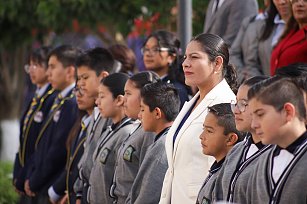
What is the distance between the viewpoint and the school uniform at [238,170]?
526 centimetres

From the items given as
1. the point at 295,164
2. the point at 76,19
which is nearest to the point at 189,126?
the point at 295,164

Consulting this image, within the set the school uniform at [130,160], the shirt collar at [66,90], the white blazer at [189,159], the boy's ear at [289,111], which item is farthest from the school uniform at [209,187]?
the shirt collar at [66,90]

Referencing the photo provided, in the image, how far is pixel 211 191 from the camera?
5602 mm

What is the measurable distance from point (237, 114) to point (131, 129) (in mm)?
1798

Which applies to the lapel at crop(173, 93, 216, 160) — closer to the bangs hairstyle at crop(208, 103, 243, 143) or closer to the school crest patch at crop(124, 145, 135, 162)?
the bangs hairstyle at crop(208, 103, 243, 143)

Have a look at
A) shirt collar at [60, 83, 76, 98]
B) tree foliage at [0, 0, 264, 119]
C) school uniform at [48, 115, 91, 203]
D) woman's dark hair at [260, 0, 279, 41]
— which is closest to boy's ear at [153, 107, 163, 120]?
school uniform at [48, 115, 91, 203]

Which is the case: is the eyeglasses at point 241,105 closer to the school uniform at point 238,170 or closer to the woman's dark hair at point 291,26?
the school uniform at point 238,170

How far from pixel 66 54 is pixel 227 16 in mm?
1532

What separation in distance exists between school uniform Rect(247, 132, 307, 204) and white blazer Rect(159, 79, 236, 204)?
37.9 inches

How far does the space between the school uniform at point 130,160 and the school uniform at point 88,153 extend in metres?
0.81

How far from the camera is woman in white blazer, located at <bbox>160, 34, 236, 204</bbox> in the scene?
605 cm

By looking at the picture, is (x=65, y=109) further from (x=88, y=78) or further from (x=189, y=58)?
(x=189, y=58)

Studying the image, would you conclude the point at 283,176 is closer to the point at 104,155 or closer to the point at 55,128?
the point at 104,155

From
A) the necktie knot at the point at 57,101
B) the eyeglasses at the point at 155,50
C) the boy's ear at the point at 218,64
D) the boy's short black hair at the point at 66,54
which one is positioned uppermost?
the boy's ear at the point at 218,64
